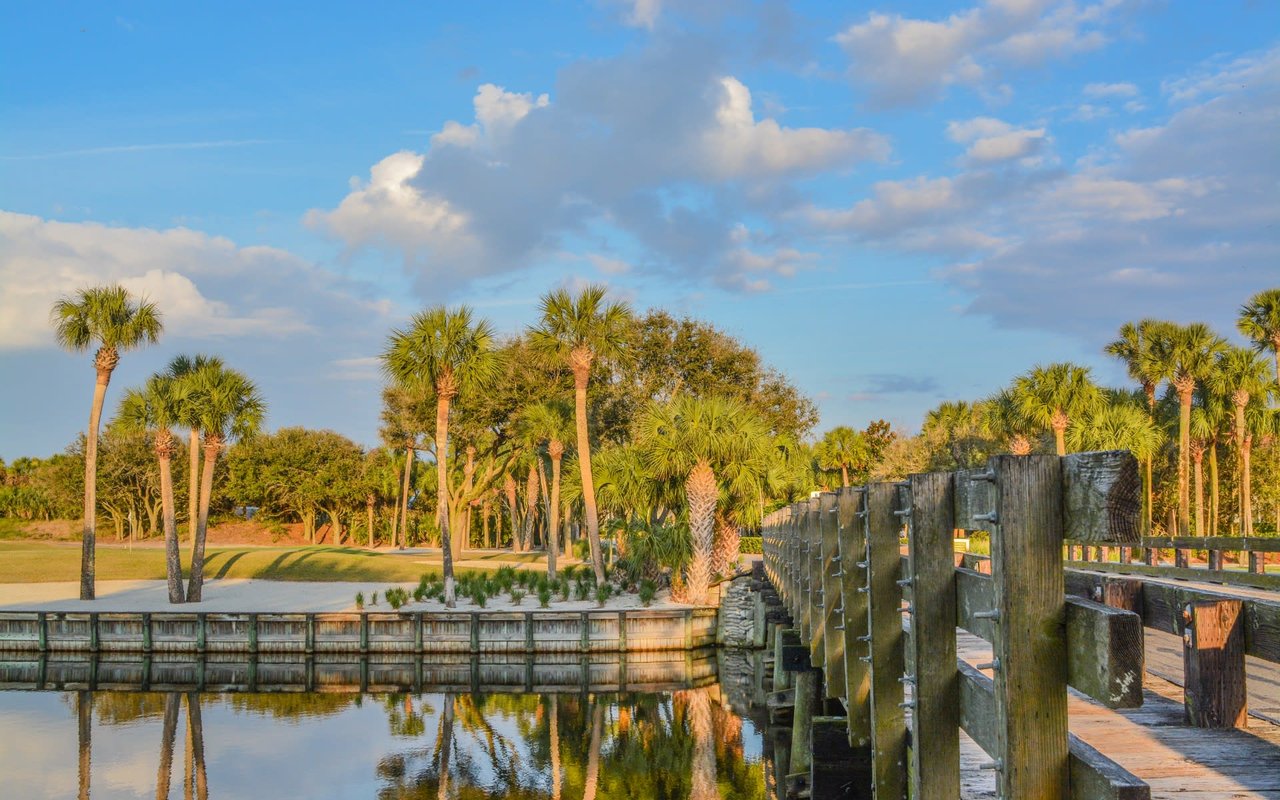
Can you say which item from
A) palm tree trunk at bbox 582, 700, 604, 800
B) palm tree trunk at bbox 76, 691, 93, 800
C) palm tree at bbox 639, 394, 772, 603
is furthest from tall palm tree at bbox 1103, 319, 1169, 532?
palm tree trunk at bbox 76, 691, 93, 800

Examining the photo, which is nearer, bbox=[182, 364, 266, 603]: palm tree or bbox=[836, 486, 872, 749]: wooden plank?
bbox=[836, 486, 872, 749]: wooden plank

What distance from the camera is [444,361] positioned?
36312mm

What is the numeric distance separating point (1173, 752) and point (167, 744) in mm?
24914

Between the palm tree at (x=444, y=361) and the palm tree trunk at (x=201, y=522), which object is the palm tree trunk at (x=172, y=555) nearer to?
the palm tree trunk at (x=201, y=522)

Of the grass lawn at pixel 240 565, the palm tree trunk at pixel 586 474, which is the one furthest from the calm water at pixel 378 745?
the grass lawn at pixel 240 565

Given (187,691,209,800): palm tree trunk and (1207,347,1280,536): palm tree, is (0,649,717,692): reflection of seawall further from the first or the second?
(1207,347,1280,536): palm tree

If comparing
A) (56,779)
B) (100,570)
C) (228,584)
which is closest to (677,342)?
(228,584)

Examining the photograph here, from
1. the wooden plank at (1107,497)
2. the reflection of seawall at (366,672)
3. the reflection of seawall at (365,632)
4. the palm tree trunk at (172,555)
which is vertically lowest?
the reflection of seawall at (366,672)

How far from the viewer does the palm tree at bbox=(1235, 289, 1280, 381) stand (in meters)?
49.9

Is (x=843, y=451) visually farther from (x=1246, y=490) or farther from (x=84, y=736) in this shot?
(x=84, y=736)

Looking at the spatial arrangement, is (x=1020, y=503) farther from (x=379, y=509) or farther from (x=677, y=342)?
(x=379, y=509)

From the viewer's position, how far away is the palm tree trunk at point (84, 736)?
22.0 metres

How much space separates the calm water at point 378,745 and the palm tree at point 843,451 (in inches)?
2067

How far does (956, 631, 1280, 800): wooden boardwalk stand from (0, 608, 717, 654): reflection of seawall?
2930 centimetres
